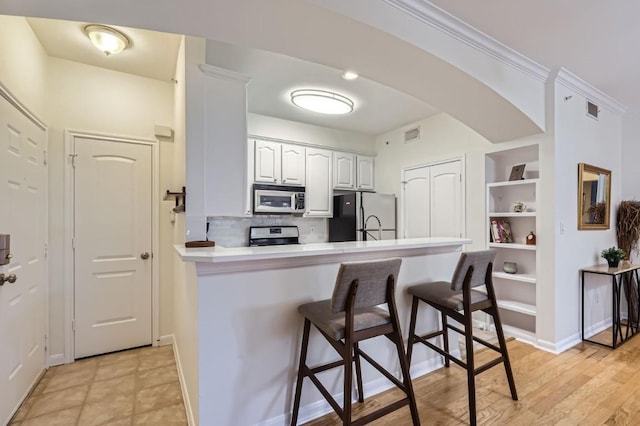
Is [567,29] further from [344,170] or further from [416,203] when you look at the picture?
[344,170]

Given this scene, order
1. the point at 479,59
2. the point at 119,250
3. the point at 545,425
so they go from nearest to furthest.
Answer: the point at 545,425
the point at 479,59
the point at 119,250

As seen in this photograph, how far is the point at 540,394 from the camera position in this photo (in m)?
2.12

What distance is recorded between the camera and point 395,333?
5.32 ft

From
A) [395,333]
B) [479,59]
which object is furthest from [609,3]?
[395,333]

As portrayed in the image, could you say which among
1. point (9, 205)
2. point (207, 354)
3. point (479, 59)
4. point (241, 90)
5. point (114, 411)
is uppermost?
point (479, 59)

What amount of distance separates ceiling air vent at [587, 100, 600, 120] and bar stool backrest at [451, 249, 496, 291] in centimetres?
259

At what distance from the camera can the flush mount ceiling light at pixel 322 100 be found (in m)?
3.06

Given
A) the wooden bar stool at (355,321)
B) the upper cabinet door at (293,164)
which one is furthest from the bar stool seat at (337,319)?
the upper cabinet door at (293,164)

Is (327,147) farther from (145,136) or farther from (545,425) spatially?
(545,425)

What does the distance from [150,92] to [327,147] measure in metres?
2.31

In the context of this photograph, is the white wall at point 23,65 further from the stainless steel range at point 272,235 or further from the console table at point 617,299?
the console table at point 617,299

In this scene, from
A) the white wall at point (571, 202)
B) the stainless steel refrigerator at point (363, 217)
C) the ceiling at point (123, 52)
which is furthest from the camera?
the stainless steel refrigerator at point (363, 217)

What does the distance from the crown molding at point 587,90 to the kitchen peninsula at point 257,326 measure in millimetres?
2596

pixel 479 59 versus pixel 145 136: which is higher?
pixel 479 59
